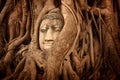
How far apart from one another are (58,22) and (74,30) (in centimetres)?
21

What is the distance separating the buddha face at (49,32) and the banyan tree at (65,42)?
0.07m

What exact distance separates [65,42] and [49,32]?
0.26 m

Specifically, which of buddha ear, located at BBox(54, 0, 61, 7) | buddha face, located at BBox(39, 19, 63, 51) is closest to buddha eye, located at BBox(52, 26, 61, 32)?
buddha face, located at BBox(39, 19, 63, 51)

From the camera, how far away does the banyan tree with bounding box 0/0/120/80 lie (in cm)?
275

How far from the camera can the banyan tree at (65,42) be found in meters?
2.75

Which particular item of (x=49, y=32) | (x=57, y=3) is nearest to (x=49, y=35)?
(x=49, y=32)

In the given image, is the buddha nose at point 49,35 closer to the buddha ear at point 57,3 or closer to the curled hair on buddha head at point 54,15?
the curled hair on buddha head at point 54,15

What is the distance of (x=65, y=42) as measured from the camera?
2781 mm

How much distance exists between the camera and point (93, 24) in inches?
121

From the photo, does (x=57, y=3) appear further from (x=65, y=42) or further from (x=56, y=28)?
(x=65, y=42)

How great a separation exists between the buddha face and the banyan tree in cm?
7

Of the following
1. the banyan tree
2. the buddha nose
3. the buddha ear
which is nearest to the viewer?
the banyan tree

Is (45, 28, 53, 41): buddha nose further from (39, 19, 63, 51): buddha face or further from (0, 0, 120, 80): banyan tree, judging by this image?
(0, 0, 120, 80): banyan tree

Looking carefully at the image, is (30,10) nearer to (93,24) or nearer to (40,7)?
(40,7)
